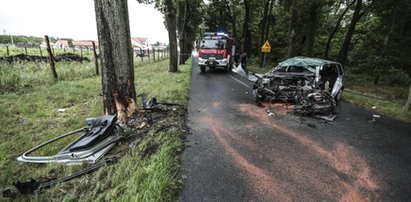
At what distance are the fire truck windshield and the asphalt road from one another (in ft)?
31.5

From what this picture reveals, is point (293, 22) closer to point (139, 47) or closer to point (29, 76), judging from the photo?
point (29, 76)

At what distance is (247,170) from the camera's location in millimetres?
3404

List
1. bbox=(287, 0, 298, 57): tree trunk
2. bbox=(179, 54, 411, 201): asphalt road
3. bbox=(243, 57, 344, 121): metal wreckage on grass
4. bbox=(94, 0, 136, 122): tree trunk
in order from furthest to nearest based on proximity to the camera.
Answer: bbox=(287, 0, 298, 57): tree trunk → bbox=(243, 57, 344, 121): metal wreckage on grass → bbox=(94, 0, 136, 122): tree trunk → bbox=(179, 54, 411, 201): asphalt road

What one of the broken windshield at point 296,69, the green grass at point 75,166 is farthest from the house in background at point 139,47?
the broken windshield at point 296,69

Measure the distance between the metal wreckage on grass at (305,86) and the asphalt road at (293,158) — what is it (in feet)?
1.45

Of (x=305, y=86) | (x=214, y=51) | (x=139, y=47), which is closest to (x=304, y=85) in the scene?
(x=305, y=86)

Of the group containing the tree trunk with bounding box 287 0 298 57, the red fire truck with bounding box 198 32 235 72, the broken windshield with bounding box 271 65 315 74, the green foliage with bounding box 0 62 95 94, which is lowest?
the green foliage with bounding box 0 62 95 94

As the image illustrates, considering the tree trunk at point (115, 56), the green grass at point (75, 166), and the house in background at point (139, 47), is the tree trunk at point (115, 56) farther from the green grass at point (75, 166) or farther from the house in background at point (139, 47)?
the house in background at point (139, 47)

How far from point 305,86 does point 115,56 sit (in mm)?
5352

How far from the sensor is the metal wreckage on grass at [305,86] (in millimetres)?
6176

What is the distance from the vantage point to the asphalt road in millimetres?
2922

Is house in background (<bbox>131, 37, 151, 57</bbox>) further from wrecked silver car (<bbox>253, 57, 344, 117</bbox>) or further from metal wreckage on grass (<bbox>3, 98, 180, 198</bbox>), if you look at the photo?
wrecked silver car (<bbox>253, 57, 344, 117</bbox>)

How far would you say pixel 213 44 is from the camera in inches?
600

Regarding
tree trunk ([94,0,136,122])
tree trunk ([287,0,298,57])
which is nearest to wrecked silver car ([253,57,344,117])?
tree trunk ([94,0,136,122])
